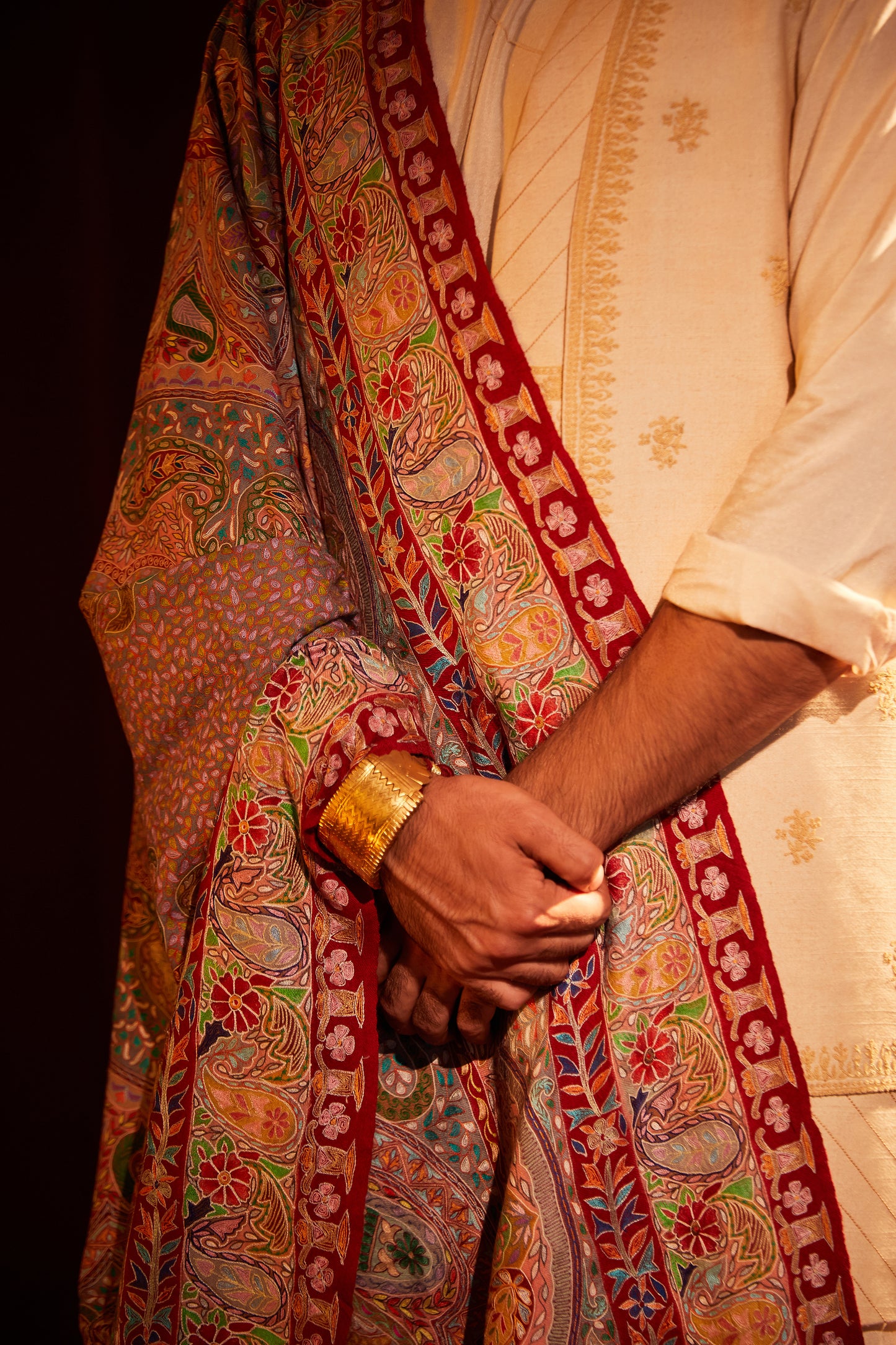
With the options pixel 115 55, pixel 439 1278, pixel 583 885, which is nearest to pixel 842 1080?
pixel 583 885

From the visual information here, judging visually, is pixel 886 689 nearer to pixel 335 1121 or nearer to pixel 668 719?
pixel 668 719

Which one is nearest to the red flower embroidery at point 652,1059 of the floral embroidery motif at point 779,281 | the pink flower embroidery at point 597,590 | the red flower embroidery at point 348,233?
Result: the pink flower embroidery at point 597,590

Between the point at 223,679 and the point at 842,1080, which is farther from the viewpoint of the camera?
the point at 223,679

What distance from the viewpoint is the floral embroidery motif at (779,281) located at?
71cm

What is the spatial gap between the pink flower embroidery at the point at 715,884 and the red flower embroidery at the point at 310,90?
29.5 inches

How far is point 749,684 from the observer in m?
0.63

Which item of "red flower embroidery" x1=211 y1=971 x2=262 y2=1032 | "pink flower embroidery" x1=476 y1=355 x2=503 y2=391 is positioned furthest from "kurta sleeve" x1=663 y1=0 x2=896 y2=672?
"red flower embroidery" x1=211 y1=971 x2=262 y2=1032

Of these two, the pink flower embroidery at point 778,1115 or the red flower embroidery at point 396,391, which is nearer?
the pink flower embroidery at point 778,1115

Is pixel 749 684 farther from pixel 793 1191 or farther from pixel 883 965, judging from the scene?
pixel 793 1191

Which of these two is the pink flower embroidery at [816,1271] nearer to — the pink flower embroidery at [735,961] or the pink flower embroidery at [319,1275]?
the pink flower embroidery at [735,961]

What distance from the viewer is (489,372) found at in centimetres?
74

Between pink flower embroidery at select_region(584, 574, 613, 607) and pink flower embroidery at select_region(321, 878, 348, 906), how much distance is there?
29cm

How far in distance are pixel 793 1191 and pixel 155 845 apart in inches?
22.1

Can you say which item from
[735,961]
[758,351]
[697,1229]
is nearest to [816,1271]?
[697,1229]
